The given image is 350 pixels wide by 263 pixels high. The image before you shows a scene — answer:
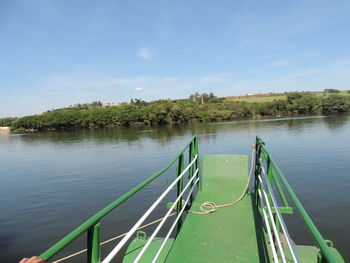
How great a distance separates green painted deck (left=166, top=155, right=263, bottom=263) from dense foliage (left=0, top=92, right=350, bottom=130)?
273ft

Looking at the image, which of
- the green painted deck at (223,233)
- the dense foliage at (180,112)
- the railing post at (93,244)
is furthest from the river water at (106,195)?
the dense foliage at (180,112)

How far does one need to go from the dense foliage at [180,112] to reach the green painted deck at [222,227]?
8322 centimetres

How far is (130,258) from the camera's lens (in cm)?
491

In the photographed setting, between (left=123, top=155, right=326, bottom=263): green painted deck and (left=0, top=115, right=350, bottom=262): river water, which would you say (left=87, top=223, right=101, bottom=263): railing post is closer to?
(left=123, top=155, right=326, bottom=263): green painted deck

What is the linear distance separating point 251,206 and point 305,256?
4.17 ft

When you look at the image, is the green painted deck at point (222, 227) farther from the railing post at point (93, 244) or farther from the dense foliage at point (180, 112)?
the dense foliage at point (180, 112)

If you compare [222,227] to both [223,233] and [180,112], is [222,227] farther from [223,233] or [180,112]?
[180,112]

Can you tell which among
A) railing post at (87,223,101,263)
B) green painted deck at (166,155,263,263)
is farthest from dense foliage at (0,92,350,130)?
railing post at (87,223,101,263)

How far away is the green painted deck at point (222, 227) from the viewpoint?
3686 mm

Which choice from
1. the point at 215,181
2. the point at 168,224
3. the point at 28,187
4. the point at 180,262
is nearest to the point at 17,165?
the point at 28,187

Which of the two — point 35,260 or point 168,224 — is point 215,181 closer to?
point 168,224

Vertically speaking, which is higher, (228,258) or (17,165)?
(228,258)

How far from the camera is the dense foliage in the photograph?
3573 inches

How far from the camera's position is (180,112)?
91.8m
